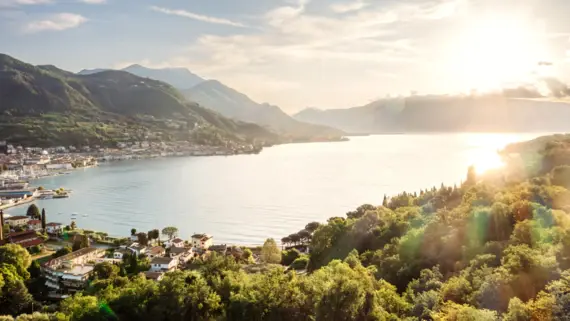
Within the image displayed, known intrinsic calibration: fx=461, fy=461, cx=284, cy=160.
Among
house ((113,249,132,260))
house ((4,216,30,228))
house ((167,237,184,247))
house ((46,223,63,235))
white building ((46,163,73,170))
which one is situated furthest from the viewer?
white building ((46,163,73,170))

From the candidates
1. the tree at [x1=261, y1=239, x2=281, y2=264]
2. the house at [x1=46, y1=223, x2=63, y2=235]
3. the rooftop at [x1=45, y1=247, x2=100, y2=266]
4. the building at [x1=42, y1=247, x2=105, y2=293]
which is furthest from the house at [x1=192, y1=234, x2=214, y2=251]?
the house at [x1=46, y1=223, x2=63, y2=235]

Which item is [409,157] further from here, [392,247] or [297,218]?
[392,247]

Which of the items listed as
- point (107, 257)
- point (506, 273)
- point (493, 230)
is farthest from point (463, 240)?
point (107, 257)

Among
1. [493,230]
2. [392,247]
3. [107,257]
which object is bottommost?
[107,257]

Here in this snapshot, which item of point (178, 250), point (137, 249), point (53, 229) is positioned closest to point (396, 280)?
point (178, 250)

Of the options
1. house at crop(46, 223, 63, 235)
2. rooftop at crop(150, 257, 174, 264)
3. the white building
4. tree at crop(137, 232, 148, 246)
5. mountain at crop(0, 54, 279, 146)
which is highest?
→ mountain at crop(0, 54, 279, 146)

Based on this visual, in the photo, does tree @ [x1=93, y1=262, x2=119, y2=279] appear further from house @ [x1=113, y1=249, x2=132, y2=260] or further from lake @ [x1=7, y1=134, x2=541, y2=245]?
lake @ [x1=7, y1=134, x2=541, y2=245]
